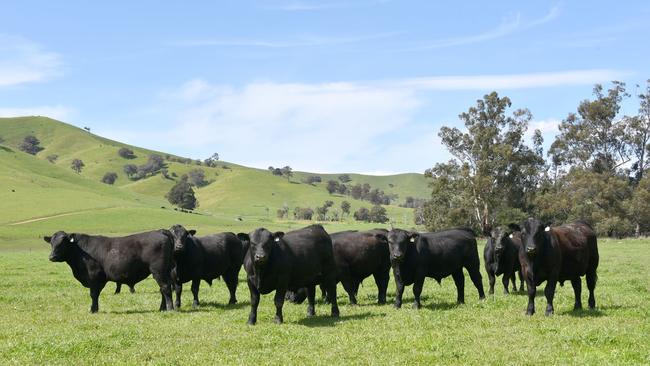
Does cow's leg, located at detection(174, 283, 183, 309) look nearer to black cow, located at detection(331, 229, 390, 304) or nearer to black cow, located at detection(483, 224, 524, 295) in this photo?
black cow, located at detection(331, 229, 390, 304)

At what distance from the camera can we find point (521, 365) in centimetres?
1065

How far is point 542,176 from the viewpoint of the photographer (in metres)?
88.2

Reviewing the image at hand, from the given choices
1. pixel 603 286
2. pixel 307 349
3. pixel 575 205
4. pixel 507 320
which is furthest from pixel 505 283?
pixel 575 205

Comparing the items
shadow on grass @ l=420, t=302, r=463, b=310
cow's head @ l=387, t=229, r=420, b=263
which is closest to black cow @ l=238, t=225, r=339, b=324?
cow's head @ l=387, t=229, r=420, b=263

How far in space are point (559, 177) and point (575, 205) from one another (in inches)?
446

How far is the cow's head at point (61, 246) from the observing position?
18.8 m

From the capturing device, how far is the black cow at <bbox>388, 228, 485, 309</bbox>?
17938 mm

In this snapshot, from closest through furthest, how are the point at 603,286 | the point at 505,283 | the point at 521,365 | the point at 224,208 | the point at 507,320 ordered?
the point at 521,365
the point at 507,320
the point at 505,283
the point at 603,286
the point at 224,208

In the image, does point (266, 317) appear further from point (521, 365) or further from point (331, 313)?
point (521, 365)

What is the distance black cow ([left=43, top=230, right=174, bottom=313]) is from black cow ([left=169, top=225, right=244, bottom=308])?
652 millimetres

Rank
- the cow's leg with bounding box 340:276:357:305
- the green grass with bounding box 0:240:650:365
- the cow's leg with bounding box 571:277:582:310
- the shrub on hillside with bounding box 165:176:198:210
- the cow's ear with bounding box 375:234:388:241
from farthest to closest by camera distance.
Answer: the shrub on hillside with bounding box 165:176:198:210
the cow's ear with bounding box 375:234:388:241
the cow's leg with bounding box 340:276:357:305
the cow's leg with bounding box 571:277:582:310
the green grass with bounding box 0:240:650:365

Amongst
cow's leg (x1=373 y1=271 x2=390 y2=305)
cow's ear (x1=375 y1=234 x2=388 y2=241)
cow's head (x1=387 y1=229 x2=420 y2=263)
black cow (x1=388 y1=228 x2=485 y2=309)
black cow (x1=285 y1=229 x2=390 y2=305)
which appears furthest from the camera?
cow's leg (x1=373 y1=271 x2=390 y2=305)

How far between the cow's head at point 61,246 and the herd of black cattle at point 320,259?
27 mm

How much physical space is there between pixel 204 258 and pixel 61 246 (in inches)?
162
